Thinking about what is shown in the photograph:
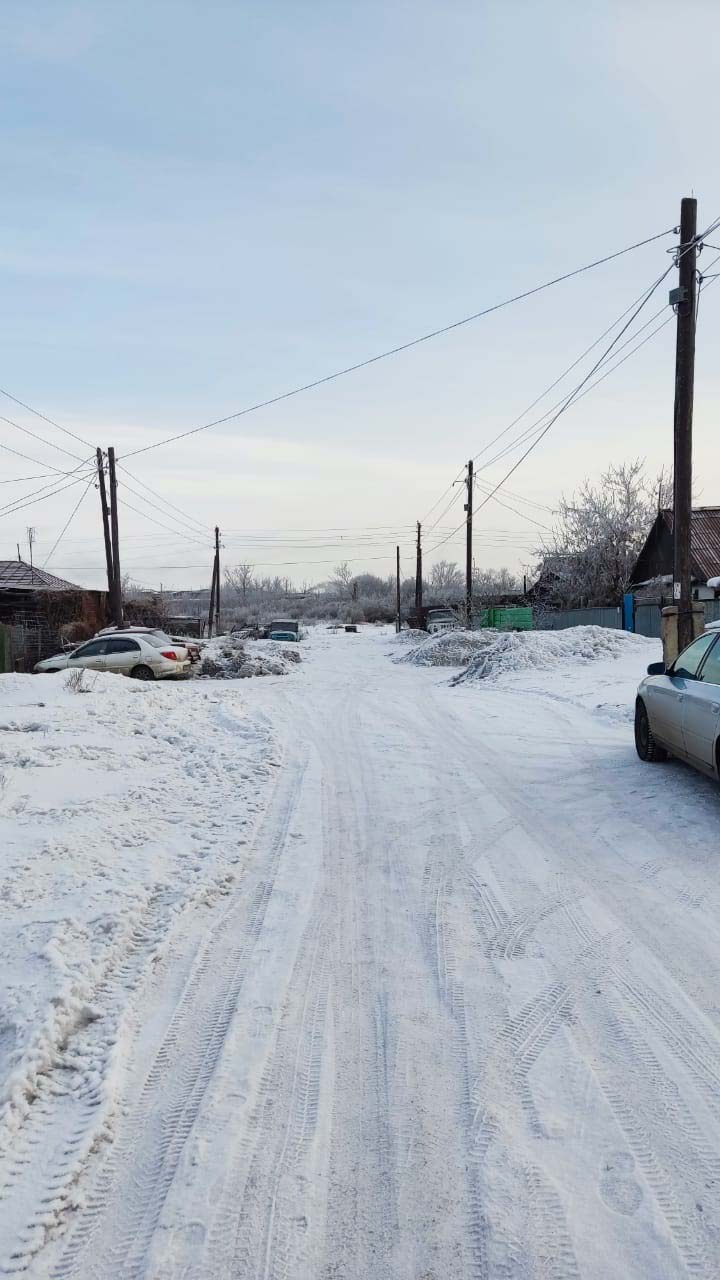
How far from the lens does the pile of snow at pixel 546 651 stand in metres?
22.9

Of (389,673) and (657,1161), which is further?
(389,673)

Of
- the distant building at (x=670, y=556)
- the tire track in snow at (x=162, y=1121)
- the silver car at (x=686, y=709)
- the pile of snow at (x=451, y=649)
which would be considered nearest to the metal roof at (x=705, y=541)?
the distant building at (x=670, y=556)

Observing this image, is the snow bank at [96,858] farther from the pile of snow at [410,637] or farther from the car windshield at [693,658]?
the pile of snow at [410,637]

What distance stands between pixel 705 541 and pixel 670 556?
2010 millimetres

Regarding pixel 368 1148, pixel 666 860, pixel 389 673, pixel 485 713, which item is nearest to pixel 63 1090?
pixel 368 1148

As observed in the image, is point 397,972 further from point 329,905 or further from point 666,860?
point 666,860

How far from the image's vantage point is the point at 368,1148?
2910 millimetres

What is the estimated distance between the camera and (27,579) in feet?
121

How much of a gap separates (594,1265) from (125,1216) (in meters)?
1.40

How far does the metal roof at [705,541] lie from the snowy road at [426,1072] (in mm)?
29178

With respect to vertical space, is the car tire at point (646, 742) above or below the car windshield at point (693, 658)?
below

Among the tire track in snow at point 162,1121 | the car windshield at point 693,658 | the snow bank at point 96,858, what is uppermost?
the car windshield at point 693,658

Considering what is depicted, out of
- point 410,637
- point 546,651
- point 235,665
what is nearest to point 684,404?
point 546,651

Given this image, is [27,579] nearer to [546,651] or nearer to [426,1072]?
[546,651]
